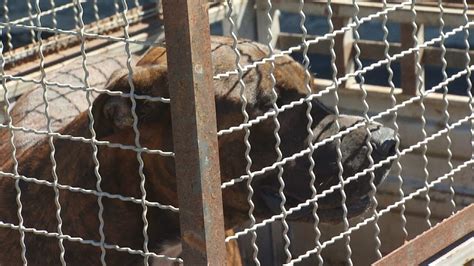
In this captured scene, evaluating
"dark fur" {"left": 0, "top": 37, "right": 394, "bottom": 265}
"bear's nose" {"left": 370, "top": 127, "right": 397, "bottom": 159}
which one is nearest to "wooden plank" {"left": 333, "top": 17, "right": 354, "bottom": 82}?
"dark fur" {"left": 0, "top": 37, "right": 394, "bottom": 265}

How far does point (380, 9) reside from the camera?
6359mm

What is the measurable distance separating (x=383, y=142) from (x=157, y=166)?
81 cm

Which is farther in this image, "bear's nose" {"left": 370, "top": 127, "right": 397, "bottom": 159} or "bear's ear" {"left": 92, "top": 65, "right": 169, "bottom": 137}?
"bear's ear" {"left": 92, "top": 65, "right": 169, "bottom": 137}

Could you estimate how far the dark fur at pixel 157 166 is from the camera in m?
4.02

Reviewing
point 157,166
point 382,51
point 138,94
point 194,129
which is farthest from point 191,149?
point 382,51

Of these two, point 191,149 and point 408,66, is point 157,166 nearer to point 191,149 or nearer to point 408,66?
point 191,149

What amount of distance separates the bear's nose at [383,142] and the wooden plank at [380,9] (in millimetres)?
2164

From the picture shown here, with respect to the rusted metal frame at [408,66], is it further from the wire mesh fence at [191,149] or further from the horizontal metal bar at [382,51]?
the wire mesh fence at [191,149]

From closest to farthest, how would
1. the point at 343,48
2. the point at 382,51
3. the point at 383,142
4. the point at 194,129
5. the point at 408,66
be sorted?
the point at 194,129, the point at 383,142, the point at 408,66, the point at 343,48, the point at 382,51

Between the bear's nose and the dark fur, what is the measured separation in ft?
0.10

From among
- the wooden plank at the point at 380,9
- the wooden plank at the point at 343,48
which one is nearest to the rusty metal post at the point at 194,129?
the wooden plank at the point at 380,9

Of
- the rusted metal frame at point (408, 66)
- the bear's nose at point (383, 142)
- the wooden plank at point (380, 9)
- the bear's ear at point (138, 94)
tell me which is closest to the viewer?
the bear's nose at point (383, 142)

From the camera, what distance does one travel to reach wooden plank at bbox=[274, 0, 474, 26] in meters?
6.02

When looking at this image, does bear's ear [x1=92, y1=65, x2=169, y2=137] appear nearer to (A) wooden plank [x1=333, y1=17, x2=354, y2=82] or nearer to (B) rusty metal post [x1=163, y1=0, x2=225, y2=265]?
(B) rusty metal post [x1=163, y1=0, x2=225, y2=265]
